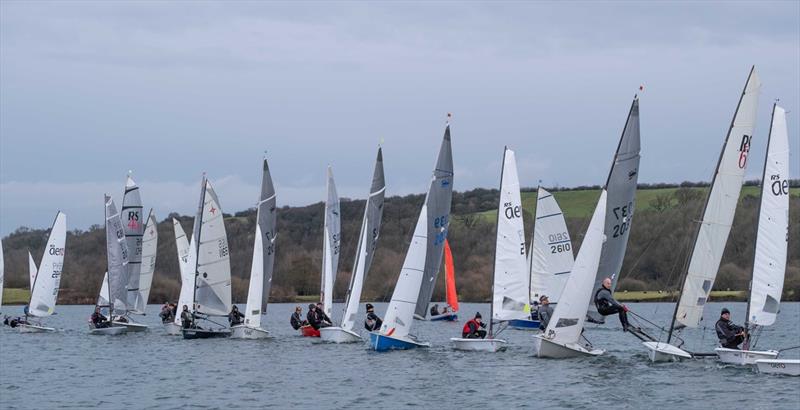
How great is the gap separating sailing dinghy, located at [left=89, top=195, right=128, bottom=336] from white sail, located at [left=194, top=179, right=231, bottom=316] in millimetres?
6435

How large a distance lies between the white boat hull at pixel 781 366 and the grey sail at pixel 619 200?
6.73 m

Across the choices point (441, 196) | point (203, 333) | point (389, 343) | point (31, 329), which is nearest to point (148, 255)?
point (31, 329)

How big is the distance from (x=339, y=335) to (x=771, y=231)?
15.3 meters

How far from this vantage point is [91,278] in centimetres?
9694

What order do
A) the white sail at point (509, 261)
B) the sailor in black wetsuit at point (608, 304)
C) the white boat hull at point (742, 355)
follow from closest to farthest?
the white boat hull at point (742, 355)
the sailor in black wetsuit at point (608, 304)
the white sail at point (509, 261)

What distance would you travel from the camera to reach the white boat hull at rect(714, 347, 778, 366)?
27773mm

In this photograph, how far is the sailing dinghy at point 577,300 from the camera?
30.7 meters

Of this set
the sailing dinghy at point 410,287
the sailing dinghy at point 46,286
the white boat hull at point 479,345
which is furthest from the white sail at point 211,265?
the white boat hull at point 479,345

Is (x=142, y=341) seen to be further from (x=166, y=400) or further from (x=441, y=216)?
(x=166, y=400)

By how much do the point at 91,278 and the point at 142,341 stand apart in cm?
5474

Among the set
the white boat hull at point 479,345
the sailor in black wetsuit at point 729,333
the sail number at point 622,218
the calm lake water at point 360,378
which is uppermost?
the sail number at point 622,218

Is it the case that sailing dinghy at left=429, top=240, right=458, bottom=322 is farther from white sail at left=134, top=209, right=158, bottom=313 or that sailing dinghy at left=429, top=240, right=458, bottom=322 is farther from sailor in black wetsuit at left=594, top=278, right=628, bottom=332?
sailor in black wetsuit at left=594, top=278, right=628, bottom=332

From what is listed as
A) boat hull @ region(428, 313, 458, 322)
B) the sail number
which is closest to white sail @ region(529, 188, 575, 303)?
boat hull @ region(428, 313, 458, 322)

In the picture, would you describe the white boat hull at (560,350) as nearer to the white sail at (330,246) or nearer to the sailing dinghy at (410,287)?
the sailing dinghy at (410,287)
